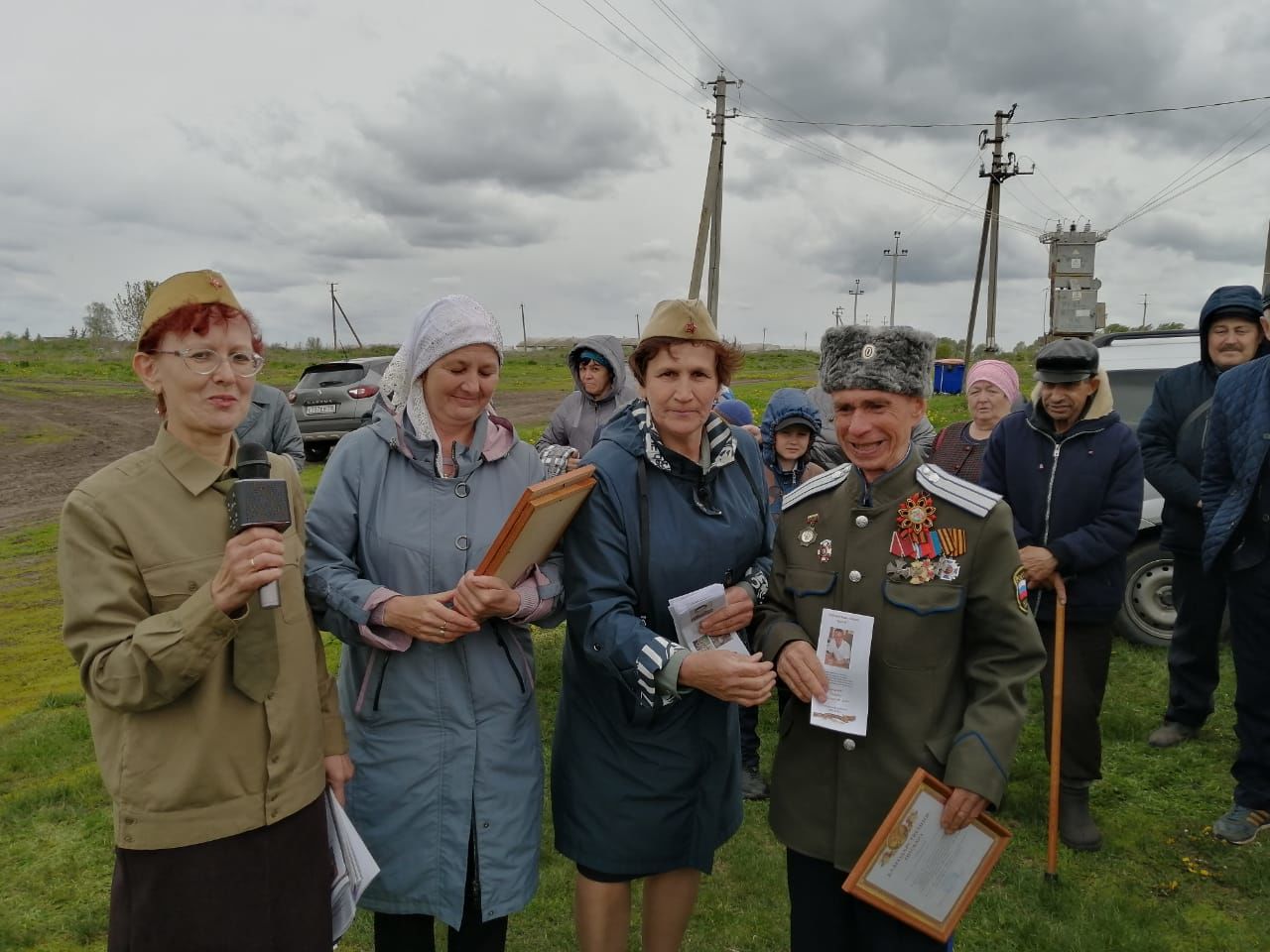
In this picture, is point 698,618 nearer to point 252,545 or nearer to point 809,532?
point 809,532

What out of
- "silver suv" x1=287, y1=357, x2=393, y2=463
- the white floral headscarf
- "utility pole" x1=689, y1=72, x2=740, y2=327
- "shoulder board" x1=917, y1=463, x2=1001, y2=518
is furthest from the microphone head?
"utility pole" x1=689, y1=72, x2=740, y2=327

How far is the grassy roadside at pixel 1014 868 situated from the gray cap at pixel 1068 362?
205 centimetres

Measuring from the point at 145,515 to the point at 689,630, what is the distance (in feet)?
4.27

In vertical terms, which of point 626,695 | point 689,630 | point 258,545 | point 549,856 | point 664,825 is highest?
point 258,545

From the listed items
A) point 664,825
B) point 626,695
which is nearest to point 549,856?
point 664,825

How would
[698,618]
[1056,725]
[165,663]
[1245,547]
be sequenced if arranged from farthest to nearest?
[1245,547] → [1056,725] → [698,618] → [165,663]

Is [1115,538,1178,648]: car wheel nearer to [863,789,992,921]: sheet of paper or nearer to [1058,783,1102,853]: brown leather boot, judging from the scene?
[1058,783,1102,853]: brown leather boot

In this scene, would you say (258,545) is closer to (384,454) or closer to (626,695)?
(384,454)

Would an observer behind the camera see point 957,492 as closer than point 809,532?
Yes

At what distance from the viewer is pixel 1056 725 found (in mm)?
3662

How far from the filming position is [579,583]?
92.1 inches

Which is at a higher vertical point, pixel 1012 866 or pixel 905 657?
pixel 905 657

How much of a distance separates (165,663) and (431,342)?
3.41 ft

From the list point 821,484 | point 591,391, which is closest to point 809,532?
point 821,484
